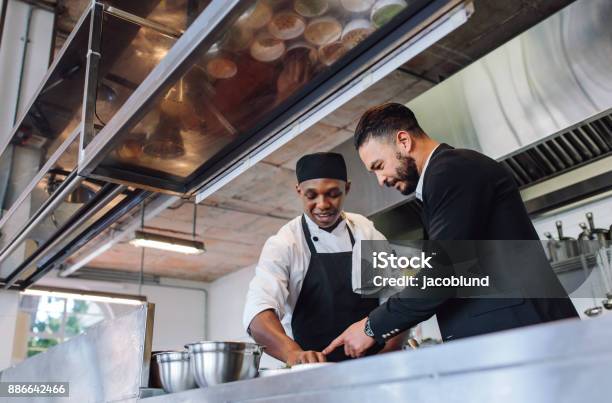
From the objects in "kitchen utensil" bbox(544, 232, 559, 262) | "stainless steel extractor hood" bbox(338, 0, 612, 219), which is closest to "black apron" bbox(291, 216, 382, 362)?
"stainless steel extractor hood" bbox(338, 0, 612, 219)

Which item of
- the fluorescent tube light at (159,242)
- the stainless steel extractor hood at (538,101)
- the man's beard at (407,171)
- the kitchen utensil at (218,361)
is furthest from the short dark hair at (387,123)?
the fluorescent tube light at (159,242)

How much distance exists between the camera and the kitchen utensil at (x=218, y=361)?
1.25m

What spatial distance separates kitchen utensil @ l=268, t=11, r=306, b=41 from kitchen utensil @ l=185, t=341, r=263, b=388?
756mm

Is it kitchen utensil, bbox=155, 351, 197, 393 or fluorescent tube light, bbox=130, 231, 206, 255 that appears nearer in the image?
kitchen utensil, bbox=155, 351, 197, 393

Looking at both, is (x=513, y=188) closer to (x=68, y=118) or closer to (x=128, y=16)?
(x=128, y=16)

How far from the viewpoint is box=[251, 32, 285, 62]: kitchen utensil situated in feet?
4.71

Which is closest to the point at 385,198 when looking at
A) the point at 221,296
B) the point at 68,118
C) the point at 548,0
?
the point at 548,0

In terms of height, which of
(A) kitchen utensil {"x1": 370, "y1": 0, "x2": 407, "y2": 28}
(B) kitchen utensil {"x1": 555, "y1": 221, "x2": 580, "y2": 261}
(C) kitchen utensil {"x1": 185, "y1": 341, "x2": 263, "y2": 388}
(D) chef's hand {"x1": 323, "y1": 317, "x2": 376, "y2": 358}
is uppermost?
(A) kitchen utensil {"x1": 370, "y1": 0, "x2": 407, "y2": 28}

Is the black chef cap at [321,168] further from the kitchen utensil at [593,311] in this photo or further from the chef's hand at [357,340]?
the kitchen utensil at [593,311]

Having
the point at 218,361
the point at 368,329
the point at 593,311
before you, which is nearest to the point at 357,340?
the point at 368,329

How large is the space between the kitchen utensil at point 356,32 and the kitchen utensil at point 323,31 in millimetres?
19

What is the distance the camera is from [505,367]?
2.07ft

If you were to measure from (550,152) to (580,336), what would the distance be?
2.57 meters

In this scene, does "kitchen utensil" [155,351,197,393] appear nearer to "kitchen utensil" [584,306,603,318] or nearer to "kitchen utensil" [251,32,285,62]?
"kitchen utensil" [251,32,285,62]
